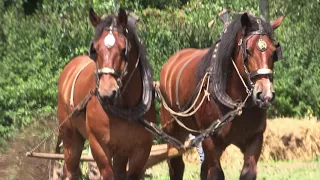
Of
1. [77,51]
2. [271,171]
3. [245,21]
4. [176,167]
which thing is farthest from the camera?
[77,51]

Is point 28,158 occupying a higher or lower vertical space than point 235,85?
lower

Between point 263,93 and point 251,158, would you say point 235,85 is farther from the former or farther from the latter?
point 251,158

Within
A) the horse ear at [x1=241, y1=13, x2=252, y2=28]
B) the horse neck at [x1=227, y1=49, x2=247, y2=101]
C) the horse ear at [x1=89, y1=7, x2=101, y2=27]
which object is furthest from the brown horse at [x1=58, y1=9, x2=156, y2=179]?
the horse ear at [x1=241, y1=13, x2=252, y2=28]

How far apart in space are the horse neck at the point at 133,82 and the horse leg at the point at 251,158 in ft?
4.32

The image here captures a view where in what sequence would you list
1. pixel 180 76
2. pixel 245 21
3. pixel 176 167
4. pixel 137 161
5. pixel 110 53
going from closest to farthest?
pixel 110 53
pixel 137 161
pixel 245 21
pixel 180 76
pixel 176 167

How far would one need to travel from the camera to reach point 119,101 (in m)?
7.24

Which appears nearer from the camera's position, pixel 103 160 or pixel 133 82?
pixel 103 160

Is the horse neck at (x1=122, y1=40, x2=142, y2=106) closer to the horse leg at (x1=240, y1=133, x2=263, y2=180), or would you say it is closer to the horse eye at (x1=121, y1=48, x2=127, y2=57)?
the horse eye at (x1=121, y1=48, x2=127, y2=57)

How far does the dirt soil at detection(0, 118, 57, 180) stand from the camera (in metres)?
10.5

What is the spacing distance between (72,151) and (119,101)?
175 centimetres

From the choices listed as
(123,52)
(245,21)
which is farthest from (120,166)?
(245,21)

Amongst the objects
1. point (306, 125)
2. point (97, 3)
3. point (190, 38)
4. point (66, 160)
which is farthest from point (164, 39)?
point (66, 160)

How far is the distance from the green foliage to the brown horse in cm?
727

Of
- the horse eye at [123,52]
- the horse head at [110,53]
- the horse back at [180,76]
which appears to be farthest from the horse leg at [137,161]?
the horse back at [180,76]
